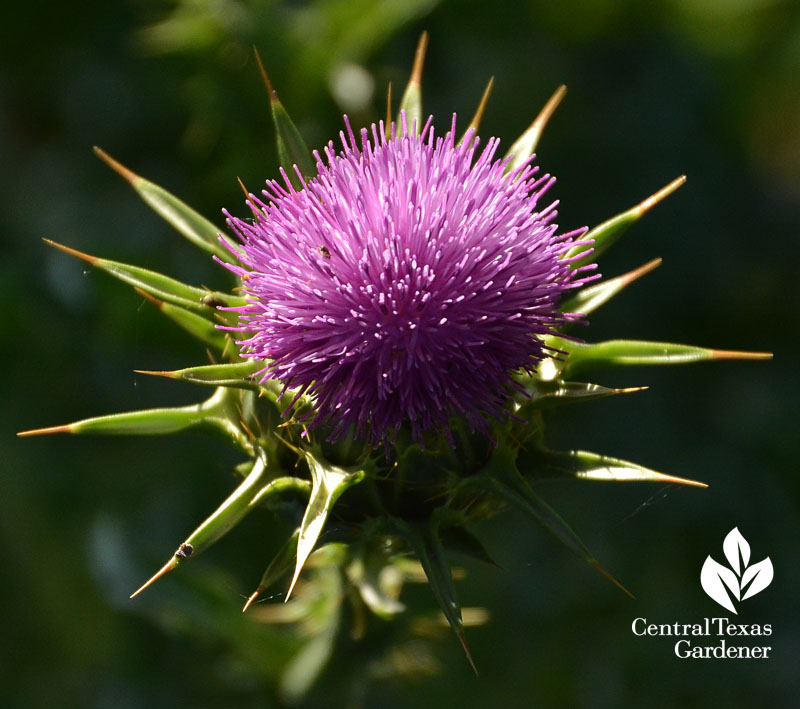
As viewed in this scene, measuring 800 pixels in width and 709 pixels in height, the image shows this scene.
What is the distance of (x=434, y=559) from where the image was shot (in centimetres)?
222

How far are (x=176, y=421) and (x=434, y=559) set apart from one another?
75cm

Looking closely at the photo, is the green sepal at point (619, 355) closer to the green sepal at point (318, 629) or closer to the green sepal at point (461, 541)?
the green sepal at point (461, 541)

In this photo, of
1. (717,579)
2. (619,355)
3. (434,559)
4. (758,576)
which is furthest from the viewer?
(758,576)

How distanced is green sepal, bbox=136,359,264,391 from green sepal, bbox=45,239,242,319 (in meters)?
0.16

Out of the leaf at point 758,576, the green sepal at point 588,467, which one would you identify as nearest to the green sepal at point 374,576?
the green sepal at point 588,467

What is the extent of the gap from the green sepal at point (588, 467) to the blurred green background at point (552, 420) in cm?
131

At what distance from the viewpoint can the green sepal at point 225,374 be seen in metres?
2.11

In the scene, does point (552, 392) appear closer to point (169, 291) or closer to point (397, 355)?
point (397, 355)


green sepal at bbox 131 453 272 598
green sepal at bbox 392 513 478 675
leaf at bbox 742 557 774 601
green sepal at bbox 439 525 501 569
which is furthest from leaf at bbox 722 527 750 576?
green sepal at bbox 131 453 272 598

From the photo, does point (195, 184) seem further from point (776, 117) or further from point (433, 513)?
point (776, 117)

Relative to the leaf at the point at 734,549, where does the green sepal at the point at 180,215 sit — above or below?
above

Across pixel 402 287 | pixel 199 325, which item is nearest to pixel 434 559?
pixel 402 287

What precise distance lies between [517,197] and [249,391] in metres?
0.88

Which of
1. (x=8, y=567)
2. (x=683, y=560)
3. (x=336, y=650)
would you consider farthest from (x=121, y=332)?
(x=683, y=560)
